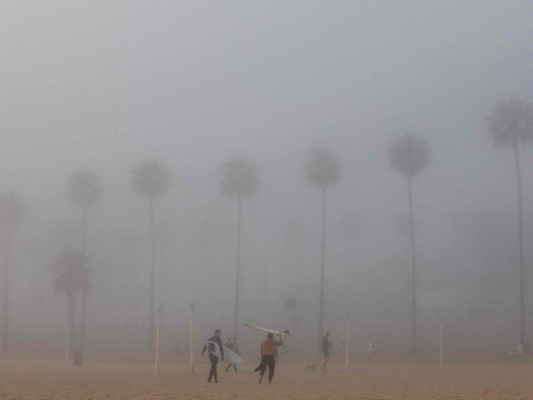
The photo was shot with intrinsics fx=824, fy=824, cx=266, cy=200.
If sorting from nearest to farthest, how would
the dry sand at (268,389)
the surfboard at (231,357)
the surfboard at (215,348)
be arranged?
the dry sand at (268,389) < the surfboard at (215,348) < the surfboard at (231,357)

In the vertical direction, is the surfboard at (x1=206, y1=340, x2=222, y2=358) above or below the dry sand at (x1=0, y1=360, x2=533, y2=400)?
above

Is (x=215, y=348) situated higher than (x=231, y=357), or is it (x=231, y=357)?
(x=215, y=348)

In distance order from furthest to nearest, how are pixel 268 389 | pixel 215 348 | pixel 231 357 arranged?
1. pixel 231 357
2. pixel 215 348
3. pixel 268 389

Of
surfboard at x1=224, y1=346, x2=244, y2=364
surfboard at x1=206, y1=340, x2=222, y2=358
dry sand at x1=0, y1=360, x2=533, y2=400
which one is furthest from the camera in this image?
surfboard at x1=224, y1=346, x2=244, y2=364

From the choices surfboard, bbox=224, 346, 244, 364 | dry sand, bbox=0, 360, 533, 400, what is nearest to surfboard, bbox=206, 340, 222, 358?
dry sand, bbox=0, 360, 533, 400

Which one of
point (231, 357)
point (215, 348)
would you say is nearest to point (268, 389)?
point (215, 348)

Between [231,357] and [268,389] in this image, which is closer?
[268,389]

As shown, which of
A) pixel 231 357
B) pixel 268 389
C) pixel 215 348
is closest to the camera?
pixel 268 389

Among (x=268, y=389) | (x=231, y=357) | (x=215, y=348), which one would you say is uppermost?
(x=215, y=348)

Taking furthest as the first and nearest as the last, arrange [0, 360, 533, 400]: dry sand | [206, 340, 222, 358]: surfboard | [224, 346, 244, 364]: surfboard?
[224, 346, 244, 364]: surfboard
[206, 340, 222, 358]: surfboard
[0, 360, 533, 400]: dry sand

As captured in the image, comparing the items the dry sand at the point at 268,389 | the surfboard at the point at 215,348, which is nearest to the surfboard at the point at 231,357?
the dry sand at the point at 268,389

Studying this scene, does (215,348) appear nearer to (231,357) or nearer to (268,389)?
(268,389)

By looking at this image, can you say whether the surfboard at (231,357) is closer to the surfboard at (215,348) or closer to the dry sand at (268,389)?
the dry sand at (268,389)

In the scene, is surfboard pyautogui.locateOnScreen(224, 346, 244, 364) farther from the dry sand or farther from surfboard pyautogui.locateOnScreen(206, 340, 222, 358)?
surfboard pyautogui.locateOnScreen(206, 340, 222, 358)
